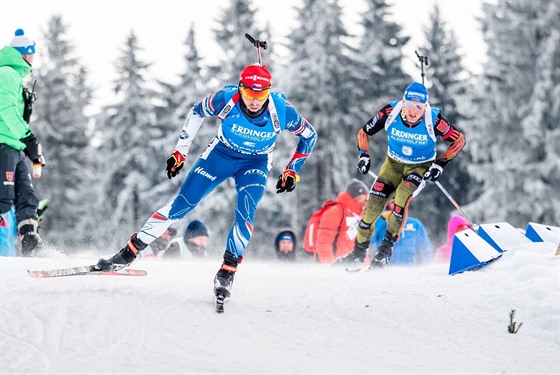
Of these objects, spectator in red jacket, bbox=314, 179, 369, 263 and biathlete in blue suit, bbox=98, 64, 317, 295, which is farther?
spectator in red jacket, bbox=314, 179, 369, 263

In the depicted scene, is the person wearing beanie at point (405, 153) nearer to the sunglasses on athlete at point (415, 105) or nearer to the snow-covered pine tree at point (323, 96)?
the sunglasses on athlete at point (415, 105)

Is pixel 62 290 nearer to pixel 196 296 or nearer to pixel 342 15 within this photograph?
pixel 196 296

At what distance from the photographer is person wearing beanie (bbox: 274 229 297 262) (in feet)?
39.1

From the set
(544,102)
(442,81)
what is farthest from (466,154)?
(544,102)

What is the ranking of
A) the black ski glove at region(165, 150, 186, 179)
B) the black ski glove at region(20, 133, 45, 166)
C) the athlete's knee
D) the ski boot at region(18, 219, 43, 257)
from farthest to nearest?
the athlete's knee < the black ski glove at region(20, 133, 45, 166) < the ski boot at region(18, 219, 43, 257) < the black ski glove at region(165, 150, 186, 179)

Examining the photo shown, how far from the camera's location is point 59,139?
1383 inches

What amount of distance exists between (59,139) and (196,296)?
31017 mm

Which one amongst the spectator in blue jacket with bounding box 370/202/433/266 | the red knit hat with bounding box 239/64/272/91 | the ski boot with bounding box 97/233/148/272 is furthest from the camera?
the spectator in blue jacket with bounding box 370/202/433/266

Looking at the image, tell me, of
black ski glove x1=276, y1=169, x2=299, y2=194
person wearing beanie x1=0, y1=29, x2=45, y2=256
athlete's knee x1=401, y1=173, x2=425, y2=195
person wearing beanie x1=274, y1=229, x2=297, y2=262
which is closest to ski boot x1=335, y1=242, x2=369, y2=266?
athlete's knee x1=401, y1=173, x2=425, y2=195

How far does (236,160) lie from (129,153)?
26723mm

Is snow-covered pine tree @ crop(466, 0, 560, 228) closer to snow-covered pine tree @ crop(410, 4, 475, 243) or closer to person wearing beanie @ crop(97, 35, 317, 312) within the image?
snow-covered pine tree @ crop(410, 4, 475, 243)

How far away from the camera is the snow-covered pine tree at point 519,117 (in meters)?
24.4

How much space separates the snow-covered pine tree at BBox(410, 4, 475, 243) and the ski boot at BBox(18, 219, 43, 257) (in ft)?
78.3

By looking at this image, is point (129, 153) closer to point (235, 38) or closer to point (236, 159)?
point (235, 38)
